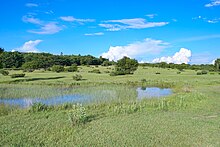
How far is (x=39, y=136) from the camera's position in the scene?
13211 millimetres

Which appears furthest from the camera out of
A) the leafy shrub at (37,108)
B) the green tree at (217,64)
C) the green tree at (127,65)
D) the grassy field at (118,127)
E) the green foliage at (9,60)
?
the green foliage at (9,60)

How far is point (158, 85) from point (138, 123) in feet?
97.6

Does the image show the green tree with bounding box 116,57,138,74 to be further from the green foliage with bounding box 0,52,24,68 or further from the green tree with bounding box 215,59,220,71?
the green foliage with bounding box 0,52,24,68

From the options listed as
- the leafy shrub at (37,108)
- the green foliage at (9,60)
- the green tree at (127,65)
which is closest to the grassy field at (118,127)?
the leafy shrub at (37,108)

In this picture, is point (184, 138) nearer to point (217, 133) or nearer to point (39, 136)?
point (217, 133)

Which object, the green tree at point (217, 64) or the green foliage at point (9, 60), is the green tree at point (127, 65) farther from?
the green foliage at point (9, 60)

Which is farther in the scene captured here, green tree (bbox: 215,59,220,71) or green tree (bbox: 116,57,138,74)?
green tree (bbox: 215,59,220,71)

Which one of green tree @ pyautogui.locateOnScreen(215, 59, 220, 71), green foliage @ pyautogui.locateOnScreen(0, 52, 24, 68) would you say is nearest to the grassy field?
green tree @ pyautogui.locateOnScreen(215, 59, 220, 71)

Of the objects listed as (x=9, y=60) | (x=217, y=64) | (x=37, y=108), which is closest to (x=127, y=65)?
(x=217, y=64)

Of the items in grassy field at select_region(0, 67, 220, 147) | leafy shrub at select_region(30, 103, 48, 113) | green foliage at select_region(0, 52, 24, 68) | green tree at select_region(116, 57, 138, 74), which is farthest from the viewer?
green foliage at select_region(0, 52, 24, 68)

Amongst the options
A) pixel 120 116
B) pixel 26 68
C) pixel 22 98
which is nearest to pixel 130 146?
pixel 120 116

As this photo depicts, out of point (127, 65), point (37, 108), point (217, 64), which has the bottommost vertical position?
point (37, 108)

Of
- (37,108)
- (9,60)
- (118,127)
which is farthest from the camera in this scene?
(9,60)

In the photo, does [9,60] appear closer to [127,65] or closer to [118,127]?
[127,65]
